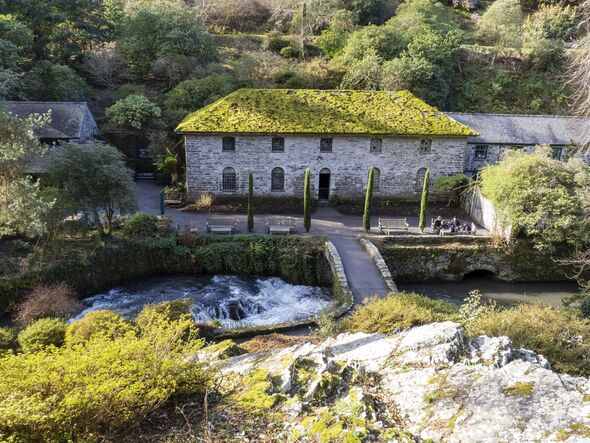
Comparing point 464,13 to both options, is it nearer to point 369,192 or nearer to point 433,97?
point 433,97

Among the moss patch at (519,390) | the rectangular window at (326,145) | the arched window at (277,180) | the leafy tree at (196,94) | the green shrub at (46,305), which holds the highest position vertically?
the leafy tree at (196,94)

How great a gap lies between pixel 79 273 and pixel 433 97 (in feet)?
102

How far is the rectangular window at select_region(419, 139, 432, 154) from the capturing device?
28.9m

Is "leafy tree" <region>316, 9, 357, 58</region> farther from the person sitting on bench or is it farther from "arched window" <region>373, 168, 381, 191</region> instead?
the person sitting on bench

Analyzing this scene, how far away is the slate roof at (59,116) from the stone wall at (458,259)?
19535 mm

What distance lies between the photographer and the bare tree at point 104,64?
41.0 m

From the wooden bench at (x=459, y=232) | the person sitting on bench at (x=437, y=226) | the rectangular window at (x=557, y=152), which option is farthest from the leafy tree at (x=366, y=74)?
the wooden bench at (x=459, y=232)

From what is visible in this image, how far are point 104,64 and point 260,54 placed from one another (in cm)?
1350

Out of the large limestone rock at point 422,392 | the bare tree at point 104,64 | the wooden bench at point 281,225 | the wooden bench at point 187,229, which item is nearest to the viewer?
the large limestone rock at point 422,392

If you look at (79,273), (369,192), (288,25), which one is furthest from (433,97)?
(79,273)

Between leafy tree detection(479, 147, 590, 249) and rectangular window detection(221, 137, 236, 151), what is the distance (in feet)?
47.8

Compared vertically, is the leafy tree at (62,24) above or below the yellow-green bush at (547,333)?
above

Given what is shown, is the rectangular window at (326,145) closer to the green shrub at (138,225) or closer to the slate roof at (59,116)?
the green shrub at (138,225)

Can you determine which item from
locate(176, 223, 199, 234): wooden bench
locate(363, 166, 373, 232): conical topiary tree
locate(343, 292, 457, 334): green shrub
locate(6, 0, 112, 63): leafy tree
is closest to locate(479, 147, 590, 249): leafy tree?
locate(363, 166, 373, 232): conical topiary tree
